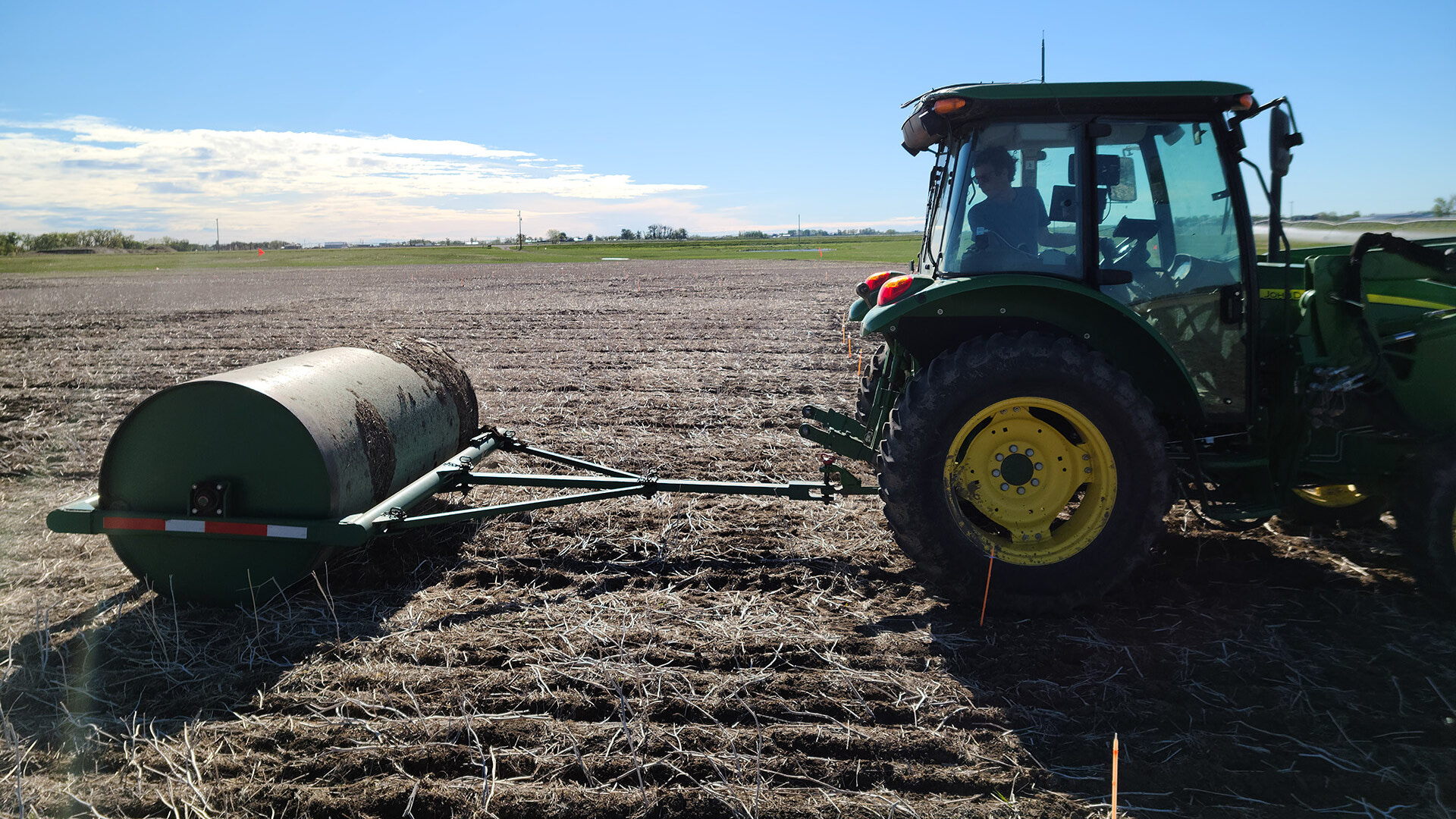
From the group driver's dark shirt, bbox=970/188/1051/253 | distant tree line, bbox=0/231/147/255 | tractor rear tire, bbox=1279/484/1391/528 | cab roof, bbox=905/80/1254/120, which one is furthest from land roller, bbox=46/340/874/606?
distant tree line, bbox=0/231/147/255

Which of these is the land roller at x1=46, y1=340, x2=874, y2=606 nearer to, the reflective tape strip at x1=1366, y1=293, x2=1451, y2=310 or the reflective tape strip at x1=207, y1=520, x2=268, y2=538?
the reflective tape strip at x1=207, y1=520, x2=268, y2=538

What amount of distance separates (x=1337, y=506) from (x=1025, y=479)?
2.28 m

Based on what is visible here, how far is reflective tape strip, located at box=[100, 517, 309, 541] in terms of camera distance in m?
3.92

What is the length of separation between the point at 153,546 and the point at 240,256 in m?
84.1

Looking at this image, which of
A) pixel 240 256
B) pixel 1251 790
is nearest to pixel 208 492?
pixel 1251 790

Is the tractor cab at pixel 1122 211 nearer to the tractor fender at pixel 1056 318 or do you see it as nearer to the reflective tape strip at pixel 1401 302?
the tractor fender at pixel 1056 318

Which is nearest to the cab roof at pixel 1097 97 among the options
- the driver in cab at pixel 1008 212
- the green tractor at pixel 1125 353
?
the green tractor at pixel 1125 353

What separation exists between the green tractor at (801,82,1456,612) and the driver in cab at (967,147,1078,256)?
10mm

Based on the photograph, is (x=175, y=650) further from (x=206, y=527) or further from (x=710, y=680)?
(x=710, y=680)

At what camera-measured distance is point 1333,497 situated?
4902 millimetres

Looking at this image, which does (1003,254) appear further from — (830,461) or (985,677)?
(985,677)

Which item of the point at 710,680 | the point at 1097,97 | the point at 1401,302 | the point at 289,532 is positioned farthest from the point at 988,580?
the point at 289,532

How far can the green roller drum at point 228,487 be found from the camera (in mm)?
3961

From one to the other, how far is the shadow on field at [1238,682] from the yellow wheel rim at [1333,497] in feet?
0.95
